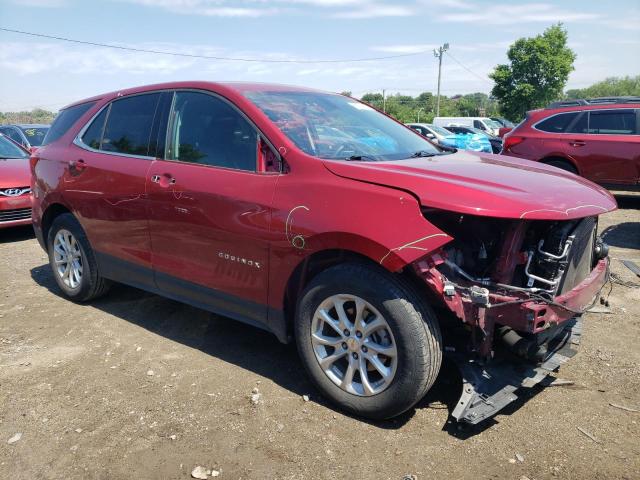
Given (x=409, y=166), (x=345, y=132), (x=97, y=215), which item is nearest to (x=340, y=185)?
(x=409, y=166)

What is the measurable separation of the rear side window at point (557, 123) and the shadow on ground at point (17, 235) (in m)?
8.62

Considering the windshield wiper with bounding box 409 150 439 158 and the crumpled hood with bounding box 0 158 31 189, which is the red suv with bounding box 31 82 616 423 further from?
the crumpled hood with bounding box 0 158 31 189

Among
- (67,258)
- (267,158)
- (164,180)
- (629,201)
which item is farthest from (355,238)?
(629,201)

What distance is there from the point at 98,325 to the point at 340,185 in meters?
2.65

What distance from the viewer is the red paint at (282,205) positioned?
8.51ft

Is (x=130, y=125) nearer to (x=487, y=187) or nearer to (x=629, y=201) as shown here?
(x=487, y=187)

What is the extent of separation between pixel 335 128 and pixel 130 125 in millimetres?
1711

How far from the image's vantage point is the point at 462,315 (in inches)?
102

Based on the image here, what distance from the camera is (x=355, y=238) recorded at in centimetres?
270

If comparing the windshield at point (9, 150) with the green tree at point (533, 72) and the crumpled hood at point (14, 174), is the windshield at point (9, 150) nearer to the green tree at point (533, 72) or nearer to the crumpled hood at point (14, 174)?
the crumpled hood at point (14, 174)

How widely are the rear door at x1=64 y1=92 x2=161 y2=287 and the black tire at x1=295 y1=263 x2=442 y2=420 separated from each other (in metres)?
1.73

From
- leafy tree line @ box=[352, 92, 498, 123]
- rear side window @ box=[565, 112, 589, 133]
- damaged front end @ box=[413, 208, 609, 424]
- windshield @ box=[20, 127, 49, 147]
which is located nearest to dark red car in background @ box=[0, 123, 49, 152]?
windshield @ box=[20, 127, 49, 147]

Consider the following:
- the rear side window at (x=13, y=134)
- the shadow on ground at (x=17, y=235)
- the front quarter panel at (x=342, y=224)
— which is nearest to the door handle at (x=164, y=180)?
the front quarter panel at (x=342, y=224)

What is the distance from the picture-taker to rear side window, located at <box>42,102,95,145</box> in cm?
469
